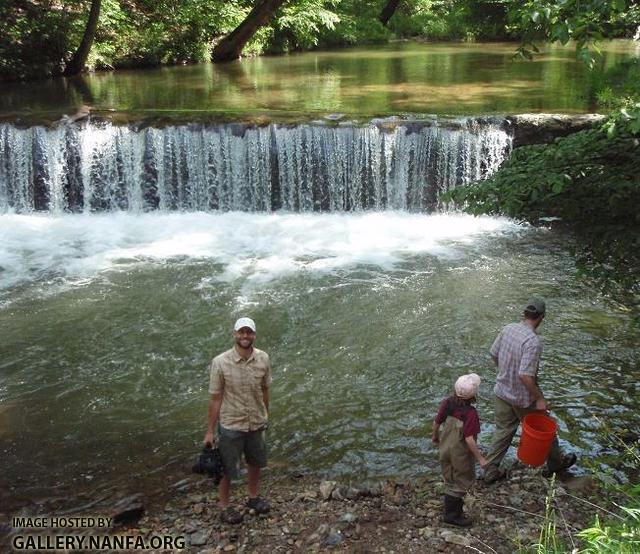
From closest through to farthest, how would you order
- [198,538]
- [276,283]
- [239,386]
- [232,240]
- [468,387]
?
[468,387], [239,386], [198,538], [276,283], [232,240]

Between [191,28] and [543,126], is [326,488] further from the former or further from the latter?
[191,28]

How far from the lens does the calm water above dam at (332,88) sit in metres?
15.8

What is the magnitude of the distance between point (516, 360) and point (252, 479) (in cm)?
219

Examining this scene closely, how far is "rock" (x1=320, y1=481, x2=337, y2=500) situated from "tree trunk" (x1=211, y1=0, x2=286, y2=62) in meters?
22.3

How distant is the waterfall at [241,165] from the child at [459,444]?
936 centimetres

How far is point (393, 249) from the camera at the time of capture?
469 inches

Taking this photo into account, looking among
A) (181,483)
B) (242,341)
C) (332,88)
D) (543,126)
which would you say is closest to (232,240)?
(543,126)

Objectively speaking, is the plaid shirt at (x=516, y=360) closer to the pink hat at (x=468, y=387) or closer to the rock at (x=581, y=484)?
the pink hat at (x=468, y=387)

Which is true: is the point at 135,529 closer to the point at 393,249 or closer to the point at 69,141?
the point at 393,249

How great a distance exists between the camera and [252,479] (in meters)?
5.39

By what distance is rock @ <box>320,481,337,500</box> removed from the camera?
566 centimetres

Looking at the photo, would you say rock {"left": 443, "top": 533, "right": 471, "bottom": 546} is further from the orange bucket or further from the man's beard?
the man's beard

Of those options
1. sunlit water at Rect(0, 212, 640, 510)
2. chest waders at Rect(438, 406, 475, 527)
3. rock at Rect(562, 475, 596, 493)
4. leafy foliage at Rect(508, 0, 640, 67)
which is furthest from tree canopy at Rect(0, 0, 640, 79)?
chest waders at Rect(438, 406, 475, 527)

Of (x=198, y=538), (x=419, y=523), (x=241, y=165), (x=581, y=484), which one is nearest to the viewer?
(x=198, y=538)
